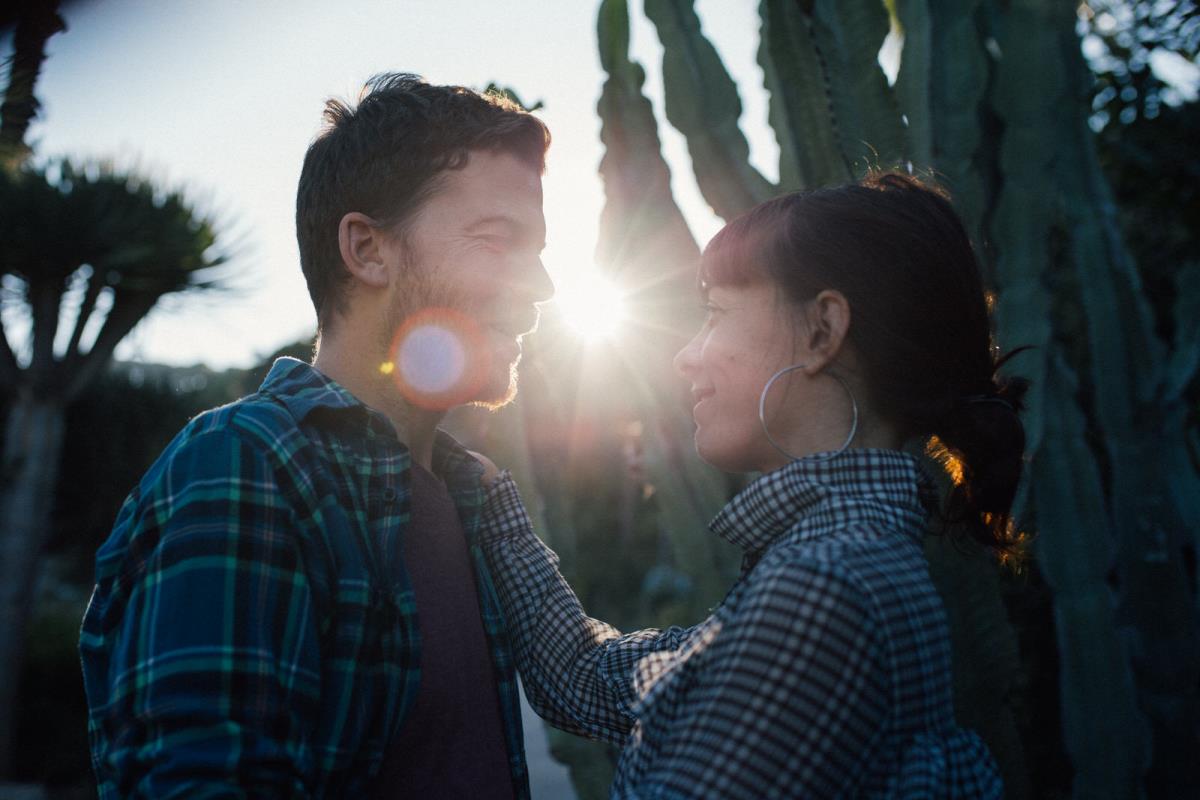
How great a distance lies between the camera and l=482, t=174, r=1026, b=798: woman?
994 mm

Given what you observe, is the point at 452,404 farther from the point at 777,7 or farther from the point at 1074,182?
the point at 1074,182

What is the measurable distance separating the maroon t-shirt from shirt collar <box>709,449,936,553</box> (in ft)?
1.85

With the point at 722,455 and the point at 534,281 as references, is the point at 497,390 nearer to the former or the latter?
the point at 534,281

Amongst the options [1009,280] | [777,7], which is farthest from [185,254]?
[1009,280]

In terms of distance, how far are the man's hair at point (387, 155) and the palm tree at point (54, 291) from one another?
531 centimetres

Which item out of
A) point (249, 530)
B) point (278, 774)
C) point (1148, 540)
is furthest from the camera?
point (1148, 540)

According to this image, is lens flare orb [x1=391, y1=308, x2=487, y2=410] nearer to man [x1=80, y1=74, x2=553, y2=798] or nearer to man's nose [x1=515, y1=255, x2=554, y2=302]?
man [x1=80, y1=74, x2=553, y2=798]

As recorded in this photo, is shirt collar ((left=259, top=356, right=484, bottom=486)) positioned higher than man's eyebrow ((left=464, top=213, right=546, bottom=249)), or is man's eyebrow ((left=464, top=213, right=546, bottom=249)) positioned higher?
man's eyebrow ((left=464, top=213, right=546, bottom=249))

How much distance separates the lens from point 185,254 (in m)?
7.89

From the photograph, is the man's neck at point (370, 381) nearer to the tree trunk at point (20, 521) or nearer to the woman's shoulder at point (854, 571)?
the woman's shoulder at point (854, 571)

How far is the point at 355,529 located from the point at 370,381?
39 centimetres

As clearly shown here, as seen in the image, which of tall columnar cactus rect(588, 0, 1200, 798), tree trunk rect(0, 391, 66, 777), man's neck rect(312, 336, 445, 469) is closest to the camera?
man's neck rect(312, 336, 445, 469)

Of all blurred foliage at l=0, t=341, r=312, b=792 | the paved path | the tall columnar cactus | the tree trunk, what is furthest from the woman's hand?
the tree trunk

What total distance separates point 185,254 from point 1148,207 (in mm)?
7683
